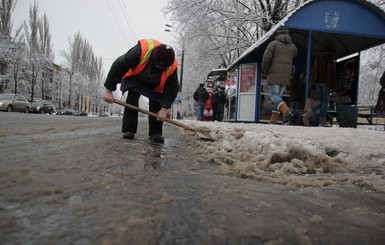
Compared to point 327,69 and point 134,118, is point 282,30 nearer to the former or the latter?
point 327,69

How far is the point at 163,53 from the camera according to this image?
2.61 meters

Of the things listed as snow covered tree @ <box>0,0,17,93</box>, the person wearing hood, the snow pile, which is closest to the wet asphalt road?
the snow pile

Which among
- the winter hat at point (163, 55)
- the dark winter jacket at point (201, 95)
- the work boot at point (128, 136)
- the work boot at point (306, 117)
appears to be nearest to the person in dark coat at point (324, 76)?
the work boot at point (306, 117)

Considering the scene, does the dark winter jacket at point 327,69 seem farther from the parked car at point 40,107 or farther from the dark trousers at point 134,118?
the parked car at point 40,107

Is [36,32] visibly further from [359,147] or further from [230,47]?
[359,147]

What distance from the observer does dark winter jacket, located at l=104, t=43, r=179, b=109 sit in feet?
9.16

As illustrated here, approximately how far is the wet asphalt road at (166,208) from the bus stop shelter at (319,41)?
556cm

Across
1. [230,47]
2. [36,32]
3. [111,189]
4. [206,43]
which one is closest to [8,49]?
[36,32]

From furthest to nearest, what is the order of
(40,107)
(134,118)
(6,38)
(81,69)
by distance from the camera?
(81,69), (6,38), (40,107), (134,118)

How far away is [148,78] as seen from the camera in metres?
2.88

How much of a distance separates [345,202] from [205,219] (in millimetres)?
734

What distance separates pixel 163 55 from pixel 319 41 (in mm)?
7095

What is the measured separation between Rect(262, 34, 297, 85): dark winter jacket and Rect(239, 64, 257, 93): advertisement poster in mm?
2889

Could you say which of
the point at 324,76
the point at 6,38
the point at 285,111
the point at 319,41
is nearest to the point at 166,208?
the point at 285,111
